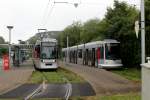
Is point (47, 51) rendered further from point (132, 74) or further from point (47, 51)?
point (132, 74)

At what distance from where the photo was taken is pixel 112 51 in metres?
44.5

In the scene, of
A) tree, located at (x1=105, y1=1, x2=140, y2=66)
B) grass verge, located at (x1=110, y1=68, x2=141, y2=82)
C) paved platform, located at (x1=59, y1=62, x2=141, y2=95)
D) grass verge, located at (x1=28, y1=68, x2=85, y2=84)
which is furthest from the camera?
tree, located at (x1=105, y1=1, x2=140, y2=66)

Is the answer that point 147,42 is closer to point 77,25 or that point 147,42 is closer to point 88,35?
point 88,35

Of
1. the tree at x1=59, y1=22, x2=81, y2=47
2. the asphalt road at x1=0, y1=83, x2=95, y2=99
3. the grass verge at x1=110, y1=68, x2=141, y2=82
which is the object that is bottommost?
the asphalt road at x1=0, y1=83, x2=95, y2=99

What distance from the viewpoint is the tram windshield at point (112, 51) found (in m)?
44.1

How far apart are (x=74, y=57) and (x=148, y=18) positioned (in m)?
34.0

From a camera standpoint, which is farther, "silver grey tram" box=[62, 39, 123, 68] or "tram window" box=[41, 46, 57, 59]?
"tram window" box=[41, 46, 57, 59]

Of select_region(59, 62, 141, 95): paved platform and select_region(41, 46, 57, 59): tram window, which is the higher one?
select_region(41, 46, 57, 59): tram window

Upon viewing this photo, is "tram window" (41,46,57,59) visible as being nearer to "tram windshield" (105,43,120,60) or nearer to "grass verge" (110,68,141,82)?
"tram windshield" (105,43,120,60)

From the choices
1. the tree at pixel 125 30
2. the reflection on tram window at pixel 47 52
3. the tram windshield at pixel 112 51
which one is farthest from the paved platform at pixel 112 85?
the reflection on tram window at pixel 47 52

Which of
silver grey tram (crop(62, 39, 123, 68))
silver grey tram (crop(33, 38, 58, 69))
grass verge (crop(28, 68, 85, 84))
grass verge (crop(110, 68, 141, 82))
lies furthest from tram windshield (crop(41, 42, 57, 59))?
grass verge (crop(110, 68, 141, 82))

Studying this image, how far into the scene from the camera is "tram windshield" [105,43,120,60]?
145 ft

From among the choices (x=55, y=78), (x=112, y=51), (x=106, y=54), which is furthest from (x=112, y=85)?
(x=112, y=51)

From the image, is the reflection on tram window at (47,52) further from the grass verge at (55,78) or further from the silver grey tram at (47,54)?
the grass verge at (55,78)
